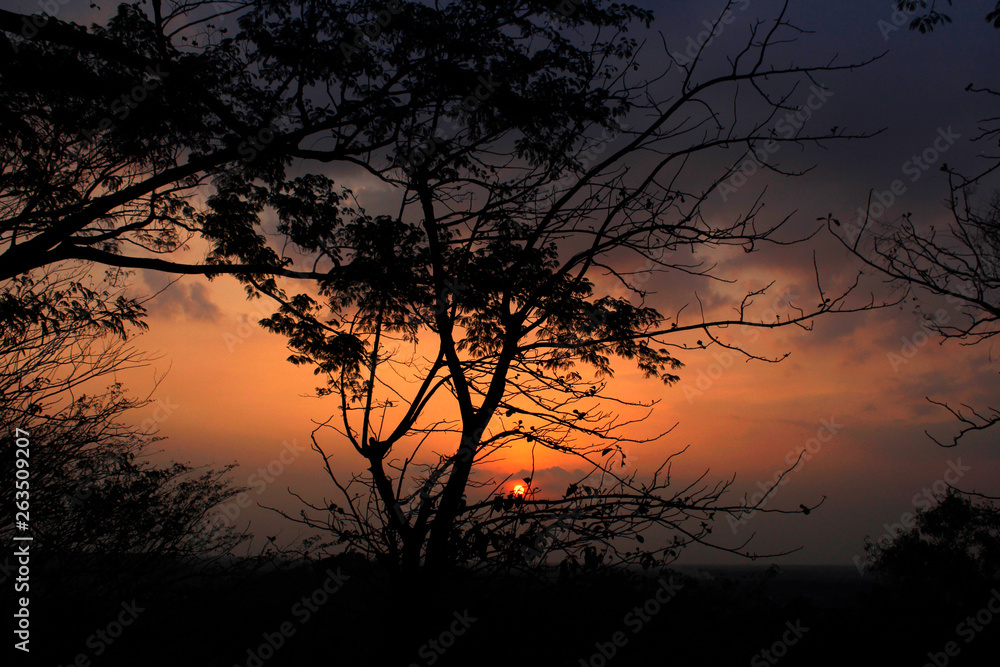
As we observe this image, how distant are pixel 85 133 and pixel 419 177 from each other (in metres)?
4.33

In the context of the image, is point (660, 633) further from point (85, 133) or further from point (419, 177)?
point (85, 133)

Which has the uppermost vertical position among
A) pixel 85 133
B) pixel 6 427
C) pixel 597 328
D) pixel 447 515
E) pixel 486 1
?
pixel 486 1

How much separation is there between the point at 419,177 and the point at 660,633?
28.0ft

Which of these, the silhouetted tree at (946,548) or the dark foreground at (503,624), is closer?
the dark foreground at (503,624)

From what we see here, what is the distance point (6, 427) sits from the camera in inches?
244

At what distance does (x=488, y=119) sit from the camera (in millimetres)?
7809

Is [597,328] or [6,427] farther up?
[597,328]

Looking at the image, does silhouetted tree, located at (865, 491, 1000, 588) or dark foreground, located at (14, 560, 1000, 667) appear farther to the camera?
silhouetted tree, located at (865, 491, 1000, 588)

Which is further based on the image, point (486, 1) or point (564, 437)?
point (486, 1)

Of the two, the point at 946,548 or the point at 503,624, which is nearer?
the point at 503,624

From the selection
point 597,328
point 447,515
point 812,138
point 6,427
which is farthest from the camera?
point 597,328

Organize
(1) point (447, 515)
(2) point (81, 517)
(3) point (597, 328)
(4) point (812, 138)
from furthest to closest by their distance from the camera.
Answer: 1. (3) point (597, 328)
2. (2) point (81, 517)
3. (4) point (812, 138)
4. (1) point (447, 515)

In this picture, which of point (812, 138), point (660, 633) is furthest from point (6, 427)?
point (660, 633)

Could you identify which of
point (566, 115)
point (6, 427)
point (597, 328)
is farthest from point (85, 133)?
point (597, 328)
